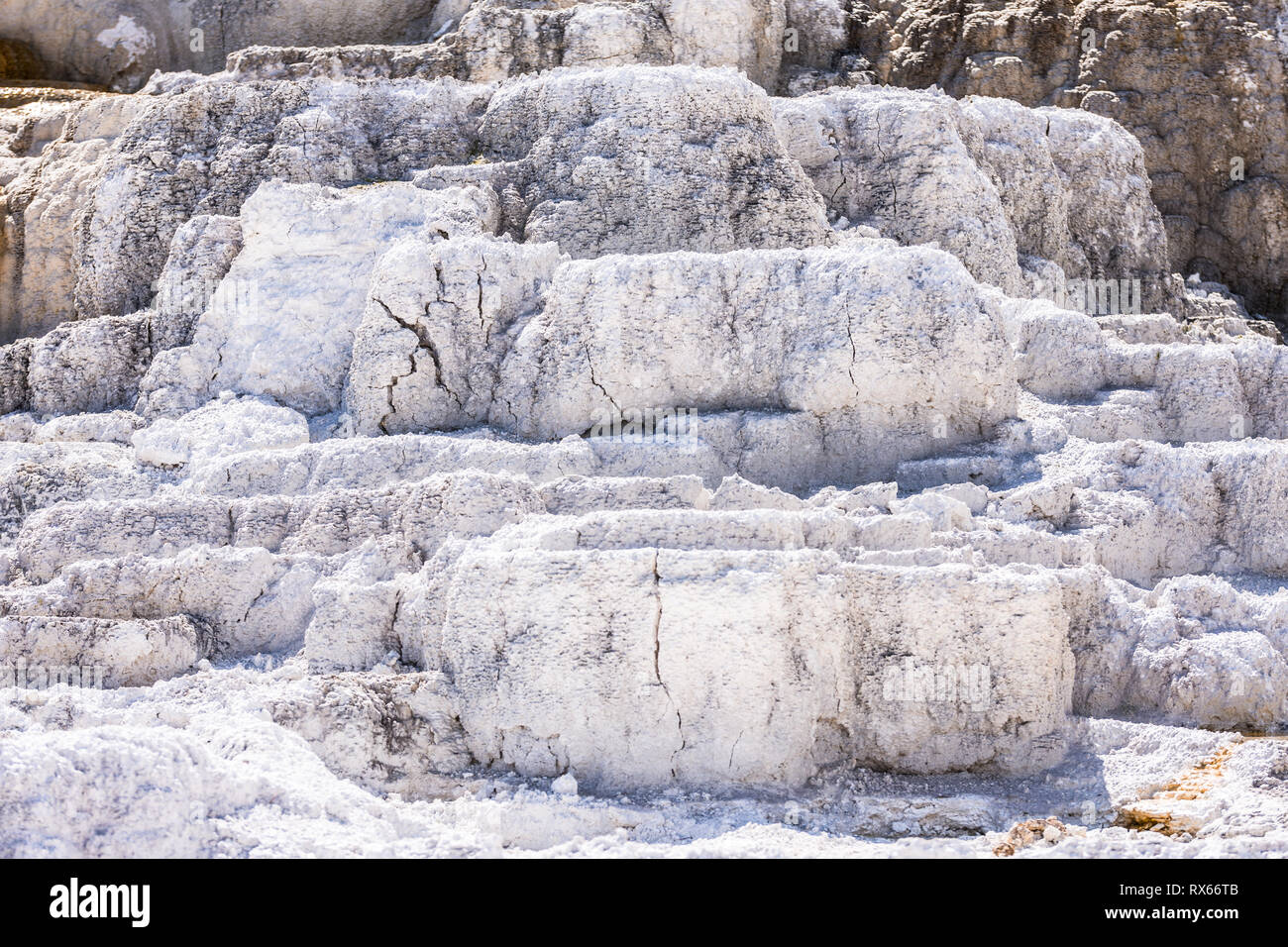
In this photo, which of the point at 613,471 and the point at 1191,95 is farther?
the point at 1191,95

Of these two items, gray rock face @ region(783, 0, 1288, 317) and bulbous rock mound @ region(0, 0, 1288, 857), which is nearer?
bulbous rock mound @ region(0, 0, 1288, 857)

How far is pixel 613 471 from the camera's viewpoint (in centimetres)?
1053

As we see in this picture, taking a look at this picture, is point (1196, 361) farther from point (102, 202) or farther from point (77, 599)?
point (102, 202)

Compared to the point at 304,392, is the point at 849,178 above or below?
above

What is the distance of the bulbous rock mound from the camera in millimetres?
8320

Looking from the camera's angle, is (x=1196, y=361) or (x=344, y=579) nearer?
(x=344, y=579)

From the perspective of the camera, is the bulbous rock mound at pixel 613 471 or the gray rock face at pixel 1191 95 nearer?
the bulbous rock mound at pixel 613 471

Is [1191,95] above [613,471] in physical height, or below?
above

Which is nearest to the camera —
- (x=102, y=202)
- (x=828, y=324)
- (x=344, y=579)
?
(x=344, y=579)

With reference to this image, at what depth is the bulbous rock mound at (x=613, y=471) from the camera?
8320 mm

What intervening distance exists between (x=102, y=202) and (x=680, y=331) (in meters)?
5.33

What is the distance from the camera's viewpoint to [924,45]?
19984mm

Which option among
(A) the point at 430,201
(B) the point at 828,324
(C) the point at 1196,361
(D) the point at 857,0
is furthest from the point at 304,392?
(D) the point at 857,0
